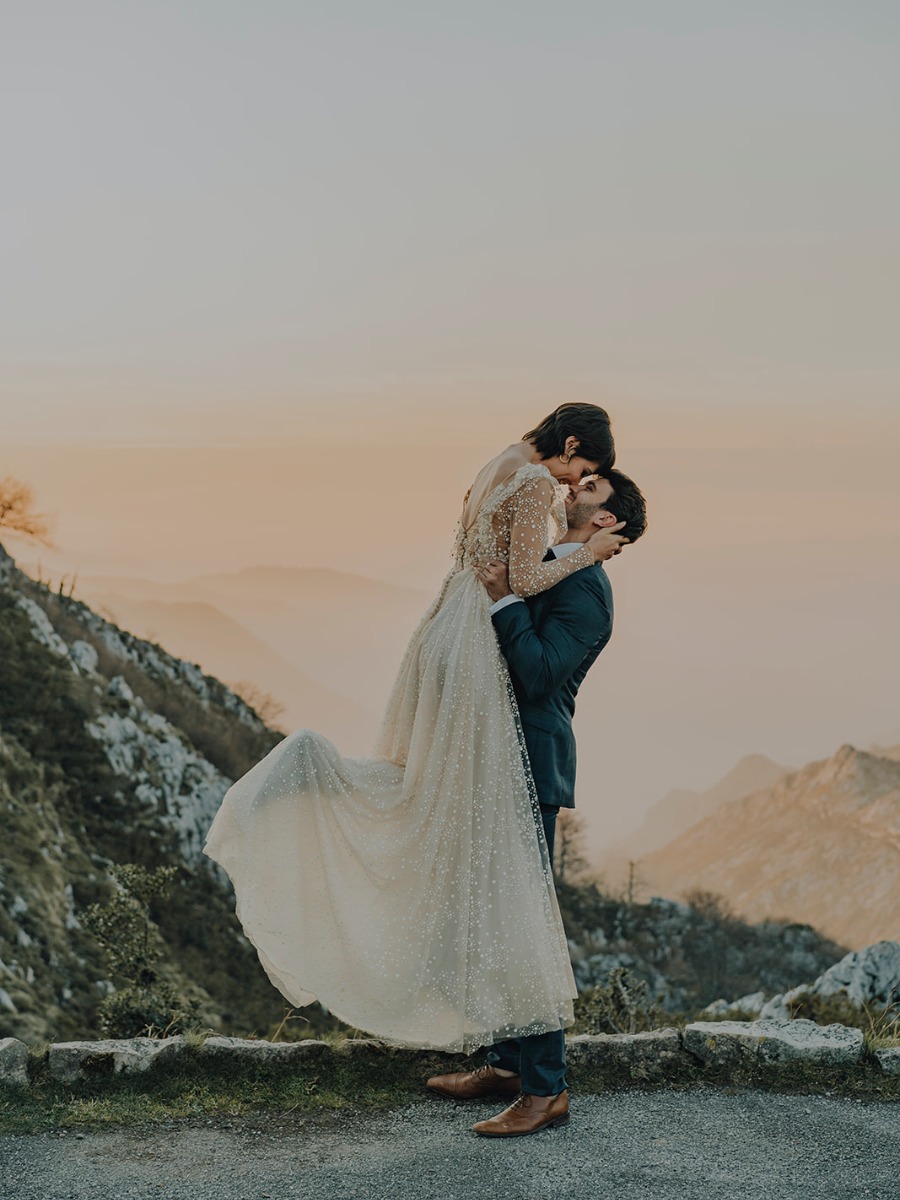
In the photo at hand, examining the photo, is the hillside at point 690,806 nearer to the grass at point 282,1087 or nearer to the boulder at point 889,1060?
the boulder at point 889,1060

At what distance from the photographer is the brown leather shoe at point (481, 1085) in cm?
540

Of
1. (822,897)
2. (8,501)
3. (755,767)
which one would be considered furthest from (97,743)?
(755,767)

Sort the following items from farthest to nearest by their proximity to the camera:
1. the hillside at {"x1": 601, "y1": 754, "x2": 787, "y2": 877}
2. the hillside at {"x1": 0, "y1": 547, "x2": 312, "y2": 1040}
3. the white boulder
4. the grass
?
1. the hillside at {"x1": 601, "y1": 754, "x2": 787, "y2": 877}
2. the white boulder
3. the hillside at {"x1": 0, "y1": 547, "x2": 312, "y2": 1040}
4. the grass

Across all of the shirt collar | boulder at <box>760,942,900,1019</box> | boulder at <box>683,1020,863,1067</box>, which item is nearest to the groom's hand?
the shirt collar

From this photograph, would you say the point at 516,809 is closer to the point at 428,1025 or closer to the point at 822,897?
the point at 428,1025

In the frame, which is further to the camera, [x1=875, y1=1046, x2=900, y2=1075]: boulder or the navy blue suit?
[x1=875, y1=1046, x2=900, y2=1075]: boulder

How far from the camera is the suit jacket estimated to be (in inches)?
194

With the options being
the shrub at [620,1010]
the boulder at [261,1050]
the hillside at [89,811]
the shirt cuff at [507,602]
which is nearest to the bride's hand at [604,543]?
the shirt cuff at [507,602]

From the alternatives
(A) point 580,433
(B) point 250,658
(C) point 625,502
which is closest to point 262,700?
(C) point 625,502

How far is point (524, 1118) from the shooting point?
500 cm

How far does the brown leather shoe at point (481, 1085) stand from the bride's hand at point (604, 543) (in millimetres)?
2323

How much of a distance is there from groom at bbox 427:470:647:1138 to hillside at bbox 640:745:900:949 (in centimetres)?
10280

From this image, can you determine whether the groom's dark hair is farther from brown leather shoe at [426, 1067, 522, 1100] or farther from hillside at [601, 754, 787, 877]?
hillside at [601, 754, 787, 877]

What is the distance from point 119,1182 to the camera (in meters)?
4.51
